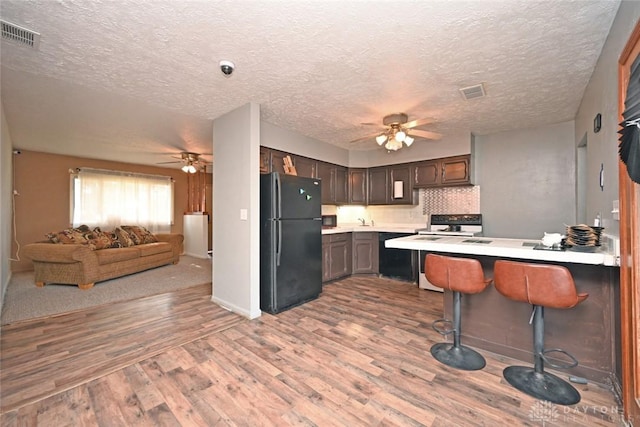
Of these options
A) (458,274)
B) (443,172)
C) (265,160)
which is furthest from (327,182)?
(458,274)

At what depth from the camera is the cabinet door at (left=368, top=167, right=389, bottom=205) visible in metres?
5.17

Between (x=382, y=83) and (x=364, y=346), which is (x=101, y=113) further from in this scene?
(x=364, y=346)

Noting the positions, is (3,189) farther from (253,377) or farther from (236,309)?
(253,377)

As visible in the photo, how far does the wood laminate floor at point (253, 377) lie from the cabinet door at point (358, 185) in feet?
9.03

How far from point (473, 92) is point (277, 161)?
2.54 meters

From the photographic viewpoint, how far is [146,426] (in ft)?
4.81

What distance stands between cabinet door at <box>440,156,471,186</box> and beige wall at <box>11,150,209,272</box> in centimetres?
760

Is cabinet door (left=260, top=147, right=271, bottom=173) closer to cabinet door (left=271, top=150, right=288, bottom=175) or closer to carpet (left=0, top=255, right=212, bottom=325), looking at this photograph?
cabinet door (left=271, top=150, right=288, bottom=175)

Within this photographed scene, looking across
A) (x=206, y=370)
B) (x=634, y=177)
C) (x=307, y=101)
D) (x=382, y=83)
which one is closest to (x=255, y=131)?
(x=307, y=101)

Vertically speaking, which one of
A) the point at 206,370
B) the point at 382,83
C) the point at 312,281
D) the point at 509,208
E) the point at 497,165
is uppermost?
the point at 382,83

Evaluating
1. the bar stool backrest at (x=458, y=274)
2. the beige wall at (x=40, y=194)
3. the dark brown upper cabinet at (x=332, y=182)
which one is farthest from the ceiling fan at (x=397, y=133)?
the beige wall at (x=40, y=194)

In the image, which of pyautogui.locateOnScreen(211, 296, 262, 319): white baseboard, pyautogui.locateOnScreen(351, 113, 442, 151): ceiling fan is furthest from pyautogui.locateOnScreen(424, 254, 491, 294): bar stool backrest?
pyautogui.locateOnScreen(211, 296, 262, 319): white baseboard

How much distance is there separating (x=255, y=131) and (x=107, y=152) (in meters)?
4.43

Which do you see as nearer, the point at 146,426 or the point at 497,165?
the point at 146,426
